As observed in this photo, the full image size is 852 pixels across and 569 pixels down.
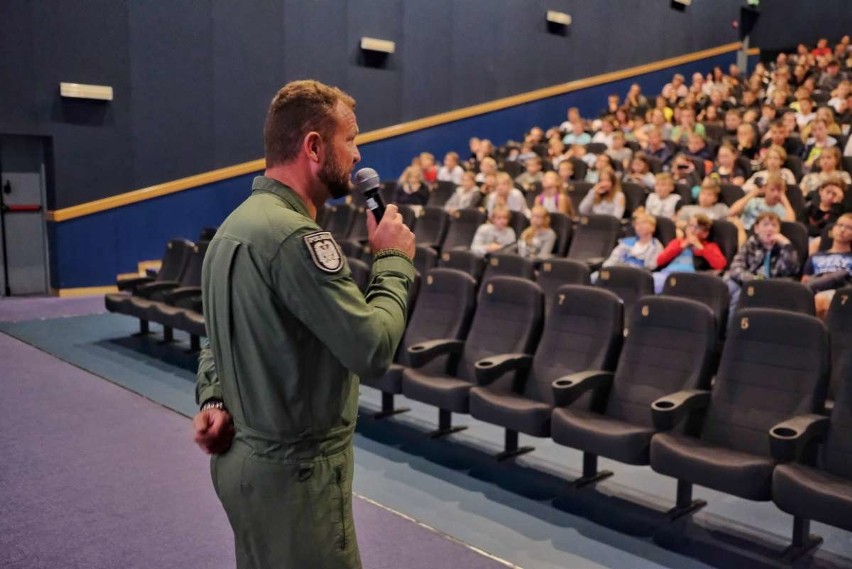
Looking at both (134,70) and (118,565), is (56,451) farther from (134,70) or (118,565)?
(134,70)

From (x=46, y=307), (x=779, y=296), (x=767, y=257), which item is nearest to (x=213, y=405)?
(x=779, y=296)

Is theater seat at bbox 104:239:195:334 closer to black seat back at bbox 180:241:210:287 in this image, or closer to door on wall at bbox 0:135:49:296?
black seat back at bbox 180:241:210:287

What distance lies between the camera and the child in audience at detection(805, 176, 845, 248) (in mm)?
4801

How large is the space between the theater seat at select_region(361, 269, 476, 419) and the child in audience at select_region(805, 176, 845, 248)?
2.28 meters

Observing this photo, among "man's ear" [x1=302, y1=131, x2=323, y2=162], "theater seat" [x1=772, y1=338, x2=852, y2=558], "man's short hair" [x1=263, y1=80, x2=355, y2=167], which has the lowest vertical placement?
"theater seat" [x1=772, y1=338, x2=852, y2=558]

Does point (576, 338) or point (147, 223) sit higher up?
point (147, 223)

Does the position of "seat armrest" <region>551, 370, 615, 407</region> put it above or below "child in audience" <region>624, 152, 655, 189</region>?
below

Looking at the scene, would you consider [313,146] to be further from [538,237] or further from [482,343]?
[538,237]

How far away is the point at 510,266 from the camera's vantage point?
431 centimetres

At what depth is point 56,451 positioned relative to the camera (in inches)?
131

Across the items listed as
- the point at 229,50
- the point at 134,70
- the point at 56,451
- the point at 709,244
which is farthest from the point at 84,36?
the point at 709,244

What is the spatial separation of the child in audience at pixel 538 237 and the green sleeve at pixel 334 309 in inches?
165

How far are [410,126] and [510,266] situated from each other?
221 inches

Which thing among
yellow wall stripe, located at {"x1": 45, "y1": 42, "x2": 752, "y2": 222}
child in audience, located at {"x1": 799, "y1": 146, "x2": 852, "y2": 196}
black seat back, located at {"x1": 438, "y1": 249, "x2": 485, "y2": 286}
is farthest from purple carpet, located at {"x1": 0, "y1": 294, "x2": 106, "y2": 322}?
child in audience, located at {"x1": 799, "y1": 146, "x2": 852, "y2": 196}
